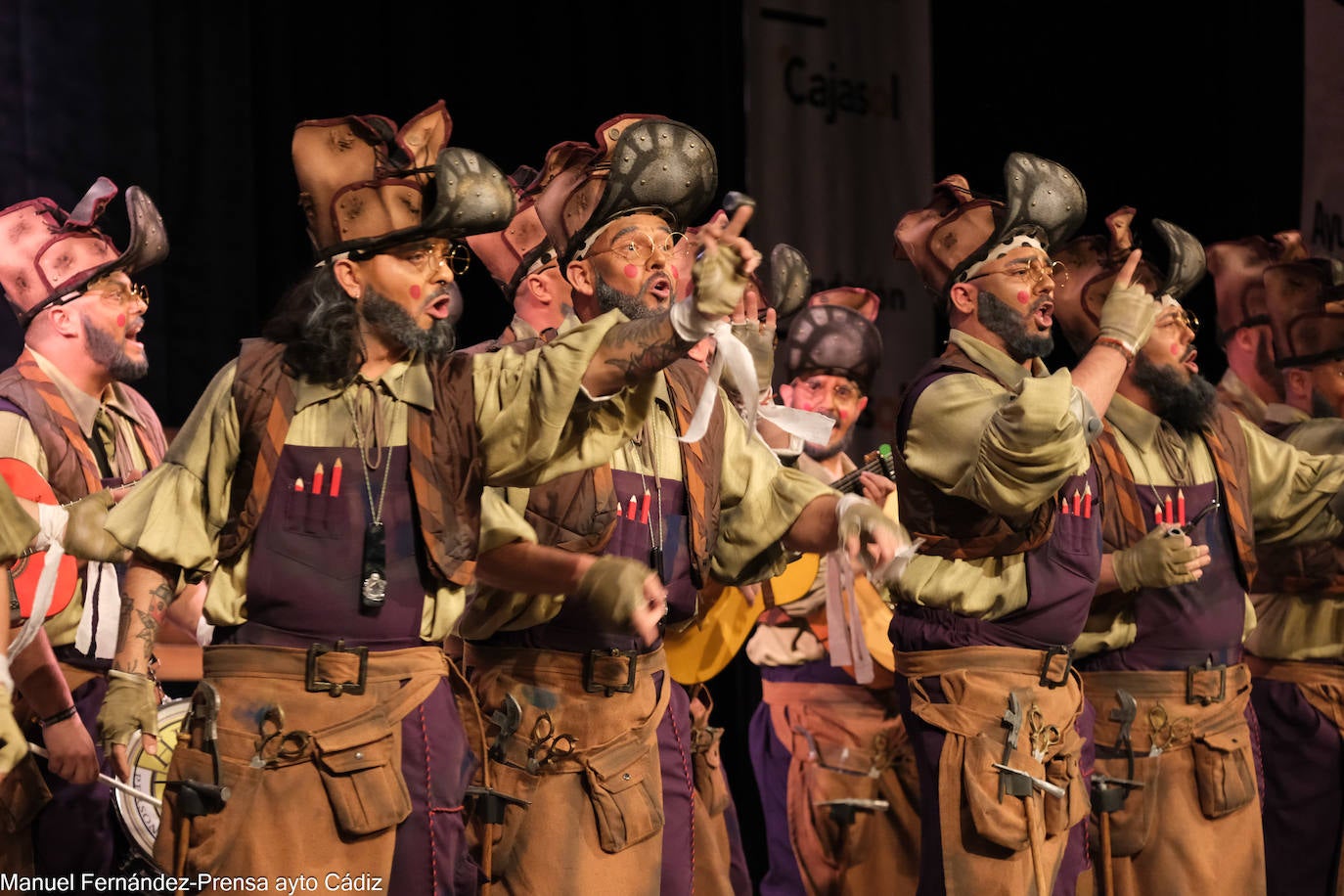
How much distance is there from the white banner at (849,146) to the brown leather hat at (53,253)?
8.01 feet

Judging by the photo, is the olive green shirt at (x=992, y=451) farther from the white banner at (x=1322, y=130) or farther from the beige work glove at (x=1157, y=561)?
the white banner at (x=1322, y=130)

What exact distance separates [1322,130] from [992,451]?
192 inches

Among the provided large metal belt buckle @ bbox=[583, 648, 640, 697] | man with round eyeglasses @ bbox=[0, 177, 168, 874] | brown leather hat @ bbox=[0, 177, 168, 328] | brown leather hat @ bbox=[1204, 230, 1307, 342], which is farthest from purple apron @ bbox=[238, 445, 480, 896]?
brown leather hat @ bbox=[1204, 230, 1307, 342]

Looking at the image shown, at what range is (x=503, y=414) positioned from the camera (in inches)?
133

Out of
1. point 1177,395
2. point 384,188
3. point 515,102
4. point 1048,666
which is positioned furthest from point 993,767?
point 515,102

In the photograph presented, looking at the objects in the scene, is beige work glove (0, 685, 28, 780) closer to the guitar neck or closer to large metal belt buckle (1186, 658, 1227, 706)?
the guitar neck

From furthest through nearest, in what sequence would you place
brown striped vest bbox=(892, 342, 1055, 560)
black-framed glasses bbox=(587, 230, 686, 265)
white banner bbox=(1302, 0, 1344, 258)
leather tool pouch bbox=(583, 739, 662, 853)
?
white banner bbox=(1302, 0, 1344, 258), brown striped vest bbox=(892, 342, 1055, 560), black-framed glasses bbox=(587, 230, 686, 265), leather tool pouch bbox=(583, 739, 662, 853)

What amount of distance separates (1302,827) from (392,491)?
338cm

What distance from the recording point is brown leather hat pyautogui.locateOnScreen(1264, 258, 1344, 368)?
5.68m

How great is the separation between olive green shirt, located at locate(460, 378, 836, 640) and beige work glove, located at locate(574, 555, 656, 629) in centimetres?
40

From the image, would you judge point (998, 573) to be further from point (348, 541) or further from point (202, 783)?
point (202, 783)

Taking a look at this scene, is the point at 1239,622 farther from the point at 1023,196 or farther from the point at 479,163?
the point at 479,163

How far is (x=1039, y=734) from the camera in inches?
168

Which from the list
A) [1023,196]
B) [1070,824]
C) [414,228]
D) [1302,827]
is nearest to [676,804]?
[1070,824]
